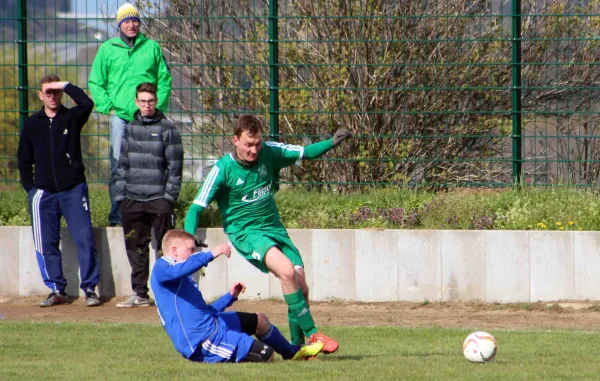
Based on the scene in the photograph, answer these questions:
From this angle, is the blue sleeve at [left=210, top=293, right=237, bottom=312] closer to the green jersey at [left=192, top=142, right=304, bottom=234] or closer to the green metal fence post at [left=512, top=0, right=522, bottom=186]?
the green jersey at [left=192, top=142, right=304, bottom=234]

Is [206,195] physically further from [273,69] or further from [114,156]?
[273,69]

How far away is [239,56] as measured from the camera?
14000mm

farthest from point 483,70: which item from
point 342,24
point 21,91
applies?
point 21,91

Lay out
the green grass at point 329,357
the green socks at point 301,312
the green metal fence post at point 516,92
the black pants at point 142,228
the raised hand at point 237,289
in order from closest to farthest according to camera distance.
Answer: the green grass at point 329,357 < the raised hand at point 237,289 < the green socks at point 301,312 < the black pants at point 142,228 < the green metal fence post at point 516,92

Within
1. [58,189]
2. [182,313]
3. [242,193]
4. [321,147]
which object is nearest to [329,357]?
[182,313]

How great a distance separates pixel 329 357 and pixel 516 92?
5443 millimetres

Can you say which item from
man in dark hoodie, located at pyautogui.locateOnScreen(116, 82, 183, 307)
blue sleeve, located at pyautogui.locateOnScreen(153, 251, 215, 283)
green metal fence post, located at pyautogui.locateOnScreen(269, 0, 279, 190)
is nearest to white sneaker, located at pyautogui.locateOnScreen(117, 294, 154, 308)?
man in dark hoodie, located at pyautogui.locateOnScreen(116, 82, 183, 307)

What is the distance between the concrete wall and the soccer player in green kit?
3.12 m

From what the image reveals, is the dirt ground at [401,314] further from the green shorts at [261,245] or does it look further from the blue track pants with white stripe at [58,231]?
the green shorts at [261,245]

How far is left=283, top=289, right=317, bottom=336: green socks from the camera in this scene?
851 centimetres

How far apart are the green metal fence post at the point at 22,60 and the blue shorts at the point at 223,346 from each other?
22.2ft

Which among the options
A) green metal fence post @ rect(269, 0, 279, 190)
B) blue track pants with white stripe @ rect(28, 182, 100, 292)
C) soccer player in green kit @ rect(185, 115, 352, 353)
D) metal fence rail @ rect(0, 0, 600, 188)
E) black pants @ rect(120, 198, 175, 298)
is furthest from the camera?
green metal fence post @ rect(269, 0, 279, 190)

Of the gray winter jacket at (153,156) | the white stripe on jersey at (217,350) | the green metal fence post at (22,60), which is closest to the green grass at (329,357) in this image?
the white stripe on jersey at (217,350)

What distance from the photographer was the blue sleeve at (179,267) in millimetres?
7512
